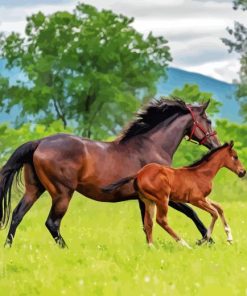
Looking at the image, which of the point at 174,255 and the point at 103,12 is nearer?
the point at 174,255

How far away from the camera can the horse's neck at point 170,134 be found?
14.4m

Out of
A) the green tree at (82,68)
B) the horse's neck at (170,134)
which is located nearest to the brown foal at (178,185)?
the horse's neck at (170,134)

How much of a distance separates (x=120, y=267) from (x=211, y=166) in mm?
3326

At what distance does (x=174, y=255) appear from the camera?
39.4 feet

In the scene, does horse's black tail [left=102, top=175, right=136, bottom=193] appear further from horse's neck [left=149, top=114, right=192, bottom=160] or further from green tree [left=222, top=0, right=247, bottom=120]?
green tree [left=222, top=0, right=247, bottom=120]

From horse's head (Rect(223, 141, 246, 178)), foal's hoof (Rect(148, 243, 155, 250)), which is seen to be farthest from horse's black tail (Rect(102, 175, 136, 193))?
horse's head (Rect(223, 141, 246, 178))

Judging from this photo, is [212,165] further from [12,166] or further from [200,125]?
[12,166]

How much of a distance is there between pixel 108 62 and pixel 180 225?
40.4 m

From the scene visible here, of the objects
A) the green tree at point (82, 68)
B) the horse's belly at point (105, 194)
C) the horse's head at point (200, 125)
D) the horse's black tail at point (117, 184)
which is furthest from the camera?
the green tree at point (82, 68)

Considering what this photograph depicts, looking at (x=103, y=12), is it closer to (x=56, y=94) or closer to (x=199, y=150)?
(x=56, y=94)

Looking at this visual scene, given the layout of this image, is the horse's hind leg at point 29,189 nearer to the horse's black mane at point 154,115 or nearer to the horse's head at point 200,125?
the horse's black mane at point 154,115

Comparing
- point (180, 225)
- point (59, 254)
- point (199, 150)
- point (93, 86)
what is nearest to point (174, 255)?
point (59, 254)

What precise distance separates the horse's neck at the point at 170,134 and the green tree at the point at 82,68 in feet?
136

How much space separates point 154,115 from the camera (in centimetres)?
1448
